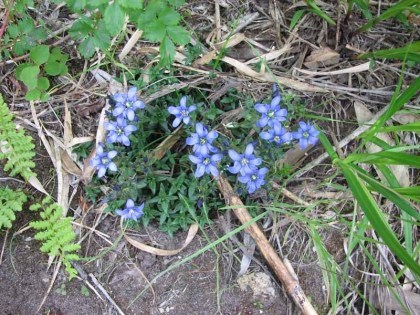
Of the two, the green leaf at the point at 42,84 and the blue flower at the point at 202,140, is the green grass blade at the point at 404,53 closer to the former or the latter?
the blue flower at the point at 202,140

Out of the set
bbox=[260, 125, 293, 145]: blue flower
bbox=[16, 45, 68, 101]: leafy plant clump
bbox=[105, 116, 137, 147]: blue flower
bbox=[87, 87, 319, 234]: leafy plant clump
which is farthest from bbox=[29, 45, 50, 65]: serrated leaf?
bbox=[260, 125, 293, 145]: blue flower

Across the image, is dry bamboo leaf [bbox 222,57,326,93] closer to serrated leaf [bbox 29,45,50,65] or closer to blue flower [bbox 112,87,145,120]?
blue flower [bbox 112,87,145,120]

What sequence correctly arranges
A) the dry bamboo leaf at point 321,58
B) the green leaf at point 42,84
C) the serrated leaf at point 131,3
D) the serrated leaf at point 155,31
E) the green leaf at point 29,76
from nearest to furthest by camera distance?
1. the serrated leaf at point 131,3
2. the serrated leaf at point 155,31
3. the green leaf at point 29,76
4. the green leaf at point 42,84
5. the dry bamboo leaf at point 321,58

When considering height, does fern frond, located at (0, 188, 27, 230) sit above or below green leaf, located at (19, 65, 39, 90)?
below

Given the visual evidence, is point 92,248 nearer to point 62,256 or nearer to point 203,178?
point 62,256

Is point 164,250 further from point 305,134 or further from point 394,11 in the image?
point 394,11

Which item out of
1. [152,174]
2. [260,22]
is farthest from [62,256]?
[260,22]

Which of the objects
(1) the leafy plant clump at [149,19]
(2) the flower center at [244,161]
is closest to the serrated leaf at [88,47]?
(1) the leafy plant clump at [149,19]
